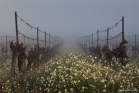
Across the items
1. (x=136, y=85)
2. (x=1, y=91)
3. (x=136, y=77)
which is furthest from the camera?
(x=136, y=77)

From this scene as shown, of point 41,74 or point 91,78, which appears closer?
point 91,78

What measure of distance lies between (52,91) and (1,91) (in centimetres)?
221

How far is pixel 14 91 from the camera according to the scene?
12.0 m

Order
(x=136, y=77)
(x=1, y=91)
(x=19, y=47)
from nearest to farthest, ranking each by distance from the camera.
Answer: (x=1, y=91), (x=136, y=77), (x=19, y=47)

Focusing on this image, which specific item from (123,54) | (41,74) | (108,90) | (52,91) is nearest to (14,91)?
(52,91)

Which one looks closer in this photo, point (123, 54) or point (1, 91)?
point (1, 91)

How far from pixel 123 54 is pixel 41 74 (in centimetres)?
750

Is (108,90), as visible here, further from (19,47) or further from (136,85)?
(19,47)

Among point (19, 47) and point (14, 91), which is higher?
point (19, 47)

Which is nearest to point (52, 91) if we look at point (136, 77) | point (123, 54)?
point (136, 77)

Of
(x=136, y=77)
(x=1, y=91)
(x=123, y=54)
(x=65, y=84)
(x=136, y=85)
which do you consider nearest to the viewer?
(x=1, y=91)

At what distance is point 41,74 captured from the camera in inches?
583

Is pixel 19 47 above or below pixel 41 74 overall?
above

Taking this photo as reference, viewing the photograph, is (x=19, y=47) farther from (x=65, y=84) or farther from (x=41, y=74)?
(x=65, y=84)
